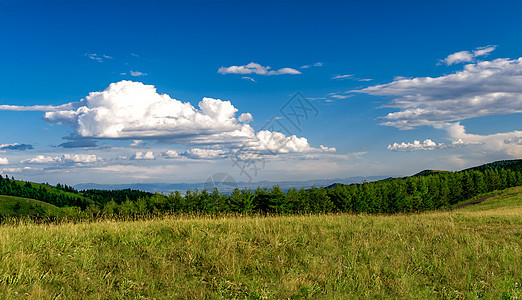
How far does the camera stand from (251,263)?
8.05m

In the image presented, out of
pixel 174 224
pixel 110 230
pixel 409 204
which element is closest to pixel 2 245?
pixel 110 230

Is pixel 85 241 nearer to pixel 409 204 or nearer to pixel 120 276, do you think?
pixel 120 276

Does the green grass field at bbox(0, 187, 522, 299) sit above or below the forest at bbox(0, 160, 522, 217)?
above

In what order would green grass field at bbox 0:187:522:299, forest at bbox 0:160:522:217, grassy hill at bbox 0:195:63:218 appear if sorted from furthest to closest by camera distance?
1. grassy hill at bbox 0:195:63:218
2. forest at bbox 0:160:522:217
3. green grass field at bbox 0:187:522:299

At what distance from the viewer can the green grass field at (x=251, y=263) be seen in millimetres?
6820

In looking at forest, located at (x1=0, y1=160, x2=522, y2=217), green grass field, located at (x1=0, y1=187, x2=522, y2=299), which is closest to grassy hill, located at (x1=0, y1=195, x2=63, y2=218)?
forest, located at (x1=0, y1=160, x2=522, y2=217)

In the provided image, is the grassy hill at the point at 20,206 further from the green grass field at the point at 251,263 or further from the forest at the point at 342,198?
the green grass field at the point at 251,263

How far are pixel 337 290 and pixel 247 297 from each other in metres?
2.02

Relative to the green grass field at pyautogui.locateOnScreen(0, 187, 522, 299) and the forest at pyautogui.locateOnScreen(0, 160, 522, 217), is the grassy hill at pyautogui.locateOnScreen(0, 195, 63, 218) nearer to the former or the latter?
the forest at pyautogui.locateOnScreen(0, 160, 522, 217)

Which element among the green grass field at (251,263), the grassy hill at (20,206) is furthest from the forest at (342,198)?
the grassy hill at (20,206)

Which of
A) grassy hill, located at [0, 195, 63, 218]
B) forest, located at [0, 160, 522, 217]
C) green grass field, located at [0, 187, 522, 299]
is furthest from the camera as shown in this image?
grassy hill, located at [0, 195, 63, 218]

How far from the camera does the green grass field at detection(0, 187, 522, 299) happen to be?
269 inches

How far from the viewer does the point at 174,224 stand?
10688 mm

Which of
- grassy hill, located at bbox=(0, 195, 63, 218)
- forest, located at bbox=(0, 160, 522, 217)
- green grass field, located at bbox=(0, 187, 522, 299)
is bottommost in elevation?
grassy hill, located at bbox=(0, 195, 63, 218)
